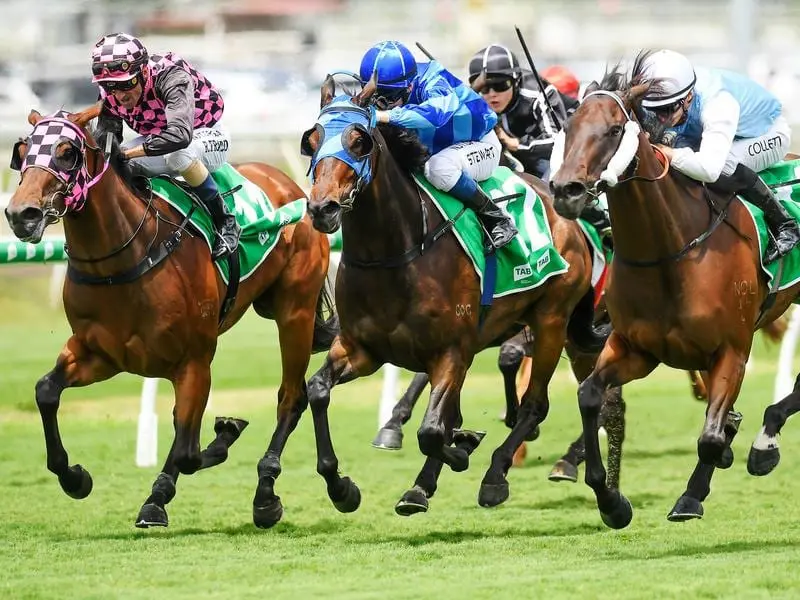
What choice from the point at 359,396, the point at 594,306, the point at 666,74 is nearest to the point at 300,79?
the point at 359,396

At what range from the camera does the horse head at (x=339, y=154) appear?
610 cm

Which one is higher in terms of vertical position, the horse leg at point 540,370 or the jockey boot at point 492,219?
the jockey boot at point 492,219

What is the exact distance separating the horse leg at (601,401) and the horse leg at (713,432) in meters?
0.32

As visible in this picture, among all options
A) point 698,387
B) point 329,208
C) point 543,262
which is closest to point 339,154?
point 329,208

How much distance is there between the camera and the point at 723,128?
258 inches

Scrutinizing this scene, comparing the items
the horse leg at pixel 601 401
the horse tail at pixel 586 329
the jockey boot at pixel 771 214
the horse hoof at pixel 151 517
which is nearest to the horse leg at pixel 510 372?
the horse tail at pixel 586 329

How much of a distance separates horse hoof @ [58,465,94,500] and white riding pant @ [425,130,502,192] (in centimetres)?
205

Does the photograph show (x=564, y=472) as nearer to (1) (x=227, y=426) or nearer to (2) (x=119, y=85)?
(1) (x=227, y=426)

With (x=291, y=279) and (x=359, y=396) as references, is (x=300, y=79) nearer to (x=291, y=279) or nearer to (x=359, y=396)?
(x=359, y=396)

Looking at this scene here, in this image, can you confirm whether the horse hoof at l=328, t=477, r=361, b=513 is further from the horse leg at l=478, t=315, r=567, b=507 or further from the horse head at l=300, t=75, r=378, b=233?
the horse head at l=300, t=75, r=378, b=233

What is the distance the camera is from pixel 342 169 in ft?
20.5

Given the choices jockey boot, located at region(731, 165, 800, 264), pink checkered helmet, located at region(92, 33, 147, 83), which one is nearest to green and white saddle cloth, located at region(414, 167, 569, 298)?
jockey boot, located at region(731, 165, 800, 264)

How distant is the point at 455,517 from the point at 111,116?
2531mm

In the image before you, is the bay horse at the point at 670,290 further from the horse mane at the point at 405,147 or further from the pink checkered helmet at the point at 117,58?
the pink checkered helmet at the point at 117,58
